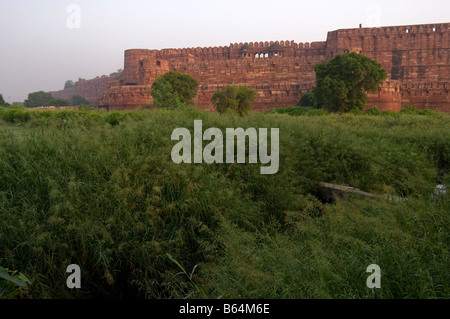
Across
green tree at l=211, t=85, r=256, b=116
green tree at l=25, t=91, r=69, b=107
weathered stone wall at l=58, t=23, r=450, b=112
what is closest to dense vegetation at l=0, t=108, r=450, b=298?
green tree at l=211, t=85, r=256, b=116

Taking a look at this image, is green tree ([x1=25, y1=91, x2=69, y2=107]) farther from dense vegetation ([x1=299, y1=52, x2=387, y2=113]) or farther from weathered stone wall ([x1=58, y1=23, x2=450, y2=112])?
dense vegetation ([x1=299, y1=52, x2=387, y2=113])

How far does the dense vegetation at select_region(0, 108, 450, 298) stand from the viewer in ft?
9.03

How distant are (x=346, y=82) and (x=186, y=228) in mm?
14877

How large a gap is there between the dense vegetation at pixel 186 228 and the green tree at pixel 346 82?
11.4 meters

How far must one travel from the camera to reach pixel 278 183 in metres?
5.29

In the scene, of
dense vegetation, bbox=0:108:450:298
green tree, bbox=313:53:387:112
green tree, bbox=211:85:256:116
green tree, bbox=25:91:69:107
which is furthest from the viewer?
green tree, bbox=25:91:69:107

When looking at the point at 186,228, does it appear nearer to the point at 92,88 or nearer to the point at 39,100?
the point at 92,88

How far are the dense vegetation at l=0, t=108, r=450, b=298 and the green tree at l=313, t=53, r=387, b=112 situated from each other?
11.4 metres

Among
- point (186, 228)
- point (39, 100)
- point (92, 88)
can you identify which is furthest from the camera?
point (92, 88)

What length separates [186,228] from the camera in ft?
13.4

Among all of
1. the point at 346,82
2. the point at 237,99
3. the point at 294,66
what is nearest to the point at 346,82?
the point at 346,82

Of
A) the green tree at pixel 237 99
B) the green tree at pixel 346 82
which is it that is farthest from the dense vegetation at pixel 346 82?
the green tree at pixel 237 99
